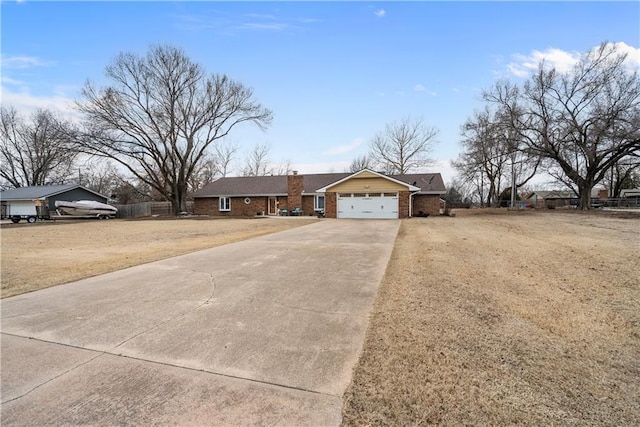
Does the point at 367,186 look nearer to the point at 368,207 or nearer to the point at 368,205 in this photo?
the point at 368,205

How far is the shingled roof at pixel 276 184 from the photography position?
2706 centimetres

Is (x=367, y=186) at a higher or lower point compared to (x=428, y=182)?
lower

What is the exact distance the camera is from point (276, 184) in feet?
98.1

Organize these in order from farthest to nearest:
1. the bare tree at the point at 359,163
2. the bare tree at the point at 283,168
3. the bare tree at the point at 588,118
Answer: the bare tree at the point at 283,168
the bare tree at the point at 359,163
the bare tree at the point at 588,118

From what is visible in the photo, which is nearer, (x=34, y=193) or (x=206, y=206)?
(x=34, y=193)

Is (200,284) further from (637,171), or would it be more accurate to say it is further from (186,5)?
(637,171)

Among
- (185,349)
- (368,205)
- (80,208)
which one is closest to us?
(185,349)

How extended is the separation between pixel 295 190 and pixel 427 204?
36.8ft

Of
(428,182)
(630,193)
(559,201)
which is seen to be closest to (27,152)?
(428,182)

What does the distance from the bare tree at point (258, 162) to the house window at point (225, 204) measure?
19.7 metres

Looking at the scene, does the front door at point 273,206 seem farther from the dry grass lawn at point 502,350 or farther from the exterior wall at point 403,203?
the dry grass lawn at point 502,350

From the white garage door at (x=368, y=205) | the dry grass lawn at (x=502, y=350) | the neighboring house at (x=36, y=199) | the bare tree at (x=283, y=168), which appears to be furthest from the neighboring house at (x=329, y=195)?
the bare tree at (x=283, y=168)

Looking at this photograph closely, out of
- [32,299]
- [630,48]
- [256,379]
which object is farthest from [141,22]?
[630,48]

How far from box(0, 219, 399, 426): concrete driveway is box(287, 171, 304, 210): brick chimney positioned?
2166 centimetres
